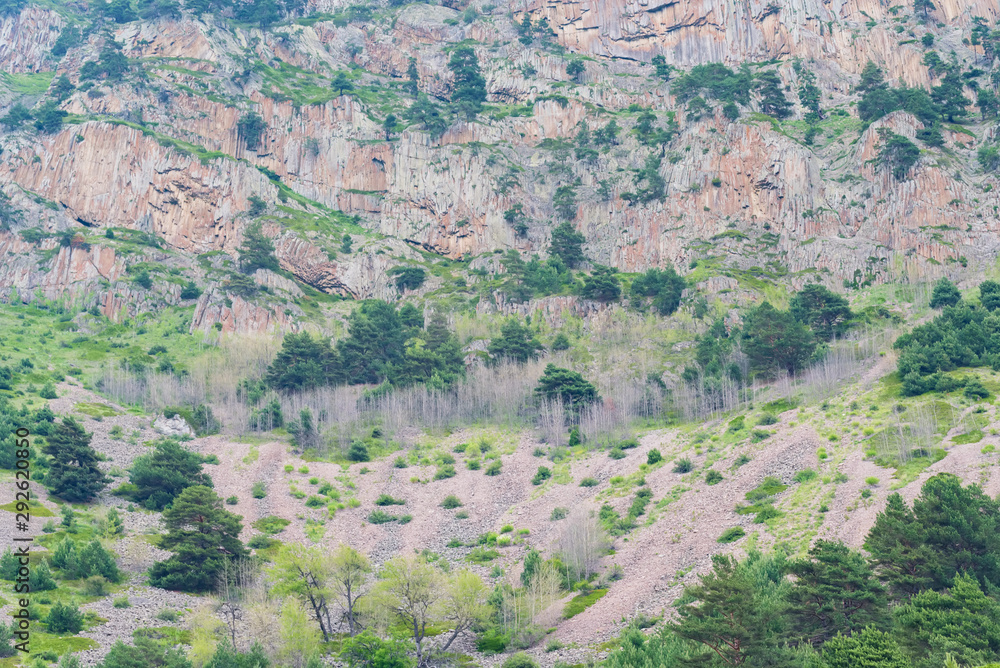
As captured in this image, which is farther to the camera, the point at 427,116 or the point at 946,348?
the point at 427,116

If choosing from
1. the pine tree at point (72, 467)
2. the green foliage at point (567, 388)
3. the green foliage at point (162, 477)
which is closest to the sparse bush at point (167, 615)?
the green foliage at point (162, 477)

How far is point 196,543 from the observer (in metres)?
72.0

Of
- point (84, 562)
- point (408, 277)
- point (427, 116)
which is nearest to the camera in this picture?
point (84, 562)

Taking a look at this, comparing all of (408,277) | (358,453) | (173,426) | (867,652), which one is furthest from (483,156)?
(867,652)

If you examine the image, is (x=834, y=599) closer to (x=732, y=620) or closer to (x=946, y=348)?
(x=732, y=620)

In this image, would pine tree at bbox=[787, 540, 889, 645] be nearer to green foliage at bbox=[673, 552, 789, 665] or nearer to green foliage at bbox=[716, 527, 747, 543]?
green foliage at bbox=[673, 552, 789, 665]

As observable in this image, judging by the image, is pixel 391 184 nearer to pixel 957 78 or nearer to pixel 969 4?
pixel 957 78

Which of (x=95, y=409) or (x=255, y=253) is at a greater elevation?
(x=255, y=253)

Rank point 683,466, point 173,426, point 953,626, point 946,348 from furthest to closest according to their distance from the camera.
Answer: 1. point 173,426
2. point 946,348
3. point 683,466
4. point 953,626

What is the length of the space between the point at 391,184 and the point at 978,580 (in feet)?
430

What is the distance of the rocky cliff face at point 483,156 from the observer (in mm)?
133500

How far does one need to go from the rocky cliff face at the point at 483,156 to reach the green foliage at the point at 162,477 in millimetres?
45562

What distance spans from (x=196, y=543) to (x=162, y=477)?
14.9 meters

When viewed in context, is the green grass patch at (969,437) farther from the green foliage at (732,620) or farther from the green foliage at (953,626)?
the green foliage at (732,620)
